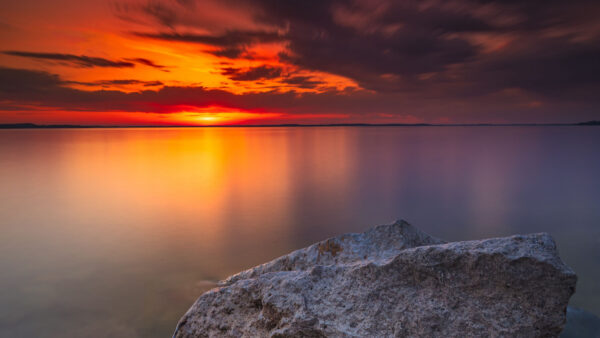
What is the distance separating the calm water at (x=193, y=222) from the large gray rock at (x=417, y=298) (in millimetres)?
2195

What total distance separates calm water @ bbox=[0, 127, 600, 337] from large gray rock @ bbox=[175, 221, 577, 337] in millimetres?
2195

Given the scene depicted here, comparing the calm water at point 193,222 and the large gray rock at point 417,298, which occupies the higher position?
the large gray rock at point 417,298

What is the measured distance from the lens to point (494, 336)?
7.49ft

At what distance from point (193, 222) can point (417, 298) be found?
795cm

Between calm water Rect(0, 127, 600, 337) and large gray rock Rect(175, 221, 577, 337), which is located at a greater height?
large gray rock Rect(175, 221, 577, 337)

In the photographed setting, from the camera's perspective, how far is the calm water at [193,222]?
16.7ft

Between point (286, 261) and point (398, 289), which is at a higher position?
point (398, 289)

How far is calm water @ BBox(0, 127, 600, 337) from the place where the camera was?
16.7ft

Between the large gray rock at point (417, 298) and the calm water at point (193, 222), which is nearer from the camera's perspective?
the large gray rock at point (417, 298)

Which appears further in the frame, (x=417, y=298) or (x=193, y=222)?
(x=193, y=222)

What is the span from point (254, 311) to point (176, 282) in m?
3.36

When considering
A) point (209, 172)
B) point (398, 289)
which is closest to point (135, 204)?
point (209, 172)

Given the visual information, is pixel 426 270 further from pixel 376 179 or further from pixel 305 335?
pixel 376 179

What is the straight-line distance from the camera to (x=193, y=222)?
9438mm
